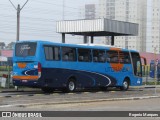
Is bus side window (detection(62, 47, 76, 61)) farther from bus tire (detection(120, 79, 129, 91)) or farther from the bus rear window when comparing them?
bus tire (detection(120, 79, 129, 91))

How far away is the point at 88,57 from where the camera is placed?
101 feet

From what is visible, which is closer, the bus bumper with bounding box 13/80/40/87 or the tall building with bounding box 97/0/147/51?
the bus bumper with bounding box 13/80/40/87

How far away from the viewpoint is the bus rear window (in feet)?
→ 89.0

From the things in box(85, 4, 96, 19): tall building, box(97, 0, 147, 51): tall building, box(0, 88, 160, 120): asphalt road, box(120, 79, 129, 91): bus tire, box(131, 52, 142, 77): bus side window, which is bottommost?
box(120, 79, 129, 91): bus tire

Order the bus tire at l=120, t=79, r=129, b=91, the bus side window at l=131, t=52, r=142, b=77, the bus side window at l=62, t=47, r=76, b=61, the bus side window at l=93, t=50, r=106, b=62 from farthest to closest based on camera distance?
the bus side window at l=131, t=52, r=142, b=77 → the bus tire at l=120, t=79, r=129, b=91 → the bus side window at l=93, t=50, r=106, b=62 → the bus side window at l=62, t=47, r=76, b=61

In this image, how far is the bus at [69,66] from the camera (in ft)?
88.8

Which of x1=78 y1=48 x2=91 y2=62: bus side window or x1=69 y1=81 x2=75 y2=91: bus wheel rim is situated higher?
x1=78 y1=48 x2=91 y2=62: bus side window

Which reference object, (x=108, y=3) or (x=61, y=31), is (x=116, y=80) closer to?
(x=61, y=31)

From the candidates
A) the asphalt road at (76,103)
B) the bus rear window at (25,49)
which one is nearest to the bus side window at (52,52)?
the bus rear window at (25,49)

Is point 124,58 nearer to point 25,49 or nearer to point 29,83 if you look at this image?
point 25,49

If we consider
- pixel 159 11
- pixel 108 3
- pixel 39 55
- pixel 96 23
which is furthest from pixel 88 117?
pixel 159 11

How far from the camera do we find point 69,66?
94.5 feet

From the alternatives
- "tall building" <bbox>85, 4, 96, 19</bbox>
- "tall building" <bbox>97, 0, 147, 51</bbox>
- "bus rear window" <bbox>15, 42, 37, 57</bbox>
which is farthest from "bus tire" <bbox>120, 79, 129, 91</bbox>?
"tall building" <bbox>97, 0, 147, 51</bbox>

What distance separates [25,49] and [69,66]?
306 cm
